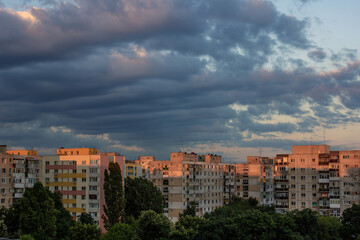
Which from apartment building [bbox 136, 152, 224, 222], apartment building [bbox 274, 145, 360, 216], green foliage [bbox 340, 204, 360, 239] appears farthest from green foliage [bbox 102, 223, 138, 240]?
apartment building [bbox 274, 145, 360, 216]

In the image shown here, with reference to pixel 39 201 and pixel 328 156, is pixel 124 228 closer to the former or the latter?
pixel 39 201

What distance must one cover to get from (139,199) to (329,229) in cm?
4215

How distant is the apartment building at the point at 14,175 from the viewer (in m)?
110

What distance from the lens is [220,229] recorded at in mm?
70062

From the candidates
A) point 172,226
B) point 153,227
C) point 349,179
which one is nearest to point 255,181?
point 349,179

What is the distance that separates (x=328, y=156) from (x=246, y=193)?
29.4 m

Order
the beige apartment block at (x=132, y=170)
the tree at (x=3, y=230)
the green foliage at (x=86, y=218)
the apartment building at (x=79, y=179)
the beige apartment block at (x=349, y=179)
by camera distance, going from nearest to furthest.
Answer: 1. the tree at (x=3, y=230)
2. the green foliage at (x=86, y=218)
3. the apartment building at (x=79, y=179)
4. the beige apartment block at (x=349, y=179)
5. the beige apartment block at (x=132, y=170)

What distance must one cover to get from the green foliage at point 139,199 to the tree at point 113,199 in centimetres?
627

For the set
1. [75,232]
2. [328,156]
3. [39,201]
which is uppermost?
[328,156]

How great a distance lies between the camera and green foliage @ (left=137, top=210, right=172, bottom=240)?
7619 cm

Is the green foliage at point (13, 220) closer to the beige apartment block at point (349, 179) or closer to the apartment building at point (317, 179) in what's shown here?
the apartment building at point (317, 179)

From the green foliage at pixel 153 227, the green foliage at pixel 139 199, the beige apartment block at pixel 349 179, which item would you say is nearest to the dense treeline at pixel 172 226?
the green foliage at pixel 153 227

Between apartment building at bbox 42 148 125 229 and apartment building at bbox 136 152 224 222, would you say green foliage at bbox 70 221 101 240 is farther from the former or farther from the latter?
apartment building at bbox 136 152 224 222

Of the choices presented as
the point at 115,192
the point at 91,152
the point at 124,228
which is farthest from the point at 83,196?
the point at 124,228
